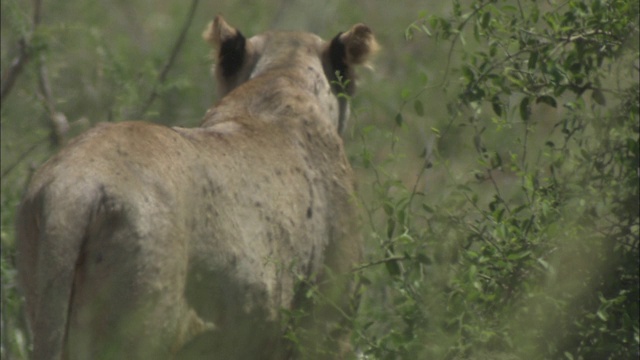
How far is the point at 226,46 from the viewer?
5.47 m

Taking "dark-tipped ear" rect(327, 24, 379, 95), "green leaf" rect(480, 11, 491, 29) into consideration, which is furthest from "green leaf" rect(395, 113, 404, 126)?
"dark-tipped ear" rect(327, 24, 379, 95)

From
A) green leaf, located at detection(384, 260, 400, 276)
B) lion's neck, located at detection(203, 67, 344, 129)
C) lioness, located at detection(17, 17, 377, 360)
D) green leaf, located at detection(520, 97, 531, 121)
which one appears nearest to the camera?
lioness, located at detection(17, 17, 377, 360)

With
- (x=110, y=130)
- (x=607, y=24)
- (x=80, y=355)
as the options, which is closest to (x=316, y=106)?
(x=607, y=24)

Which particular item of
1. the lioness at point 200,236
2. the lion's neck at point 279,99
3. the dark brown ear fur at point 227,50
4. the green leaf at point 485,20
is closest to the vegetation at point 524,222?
the green leaf at point 485,20

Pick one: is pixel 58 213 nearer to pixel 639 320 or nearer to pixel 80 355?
pixel 80 355

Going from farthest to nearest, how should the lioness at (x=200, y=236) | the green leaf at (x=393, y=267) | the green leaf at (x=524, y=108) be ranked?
the green leaf at (x=524, y=108) → the green leaf at (x=393, y=267) → the lioness at (x=200, y=236)

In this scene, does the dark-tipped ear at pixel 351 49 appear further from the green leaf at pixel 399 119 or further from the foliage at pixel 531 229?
the green leaf at pixel 399 119

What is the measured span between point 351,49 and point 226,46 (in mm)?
511

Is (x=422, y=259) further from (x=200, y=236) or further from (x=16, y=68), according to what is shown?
(x=16, y=68)

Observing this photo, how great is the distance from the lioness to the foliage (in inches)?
10.3

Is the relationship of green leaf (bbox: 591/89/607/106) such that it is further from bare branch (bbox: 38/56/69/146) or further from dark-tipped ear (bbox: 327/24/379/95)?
bare branch (bbox: 38/56/69/146)

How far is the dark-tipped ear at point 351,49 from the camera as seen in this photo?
5.44 m

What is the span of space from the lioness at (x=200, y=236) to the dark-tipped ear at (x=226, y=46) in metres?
0.30

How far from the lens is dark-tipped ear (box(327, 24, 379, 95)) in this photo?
17.9 feet
